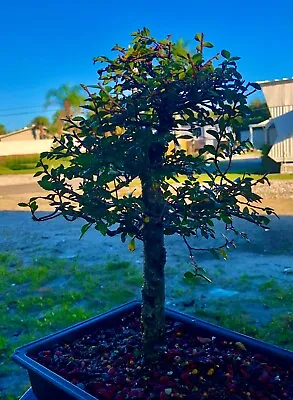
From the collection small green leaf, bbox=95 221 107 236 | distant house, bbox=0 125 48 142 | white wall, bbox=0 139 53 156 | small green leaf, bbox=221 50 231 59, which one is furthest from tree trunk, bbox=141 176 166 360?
distant house, bbox=0 125 48 142

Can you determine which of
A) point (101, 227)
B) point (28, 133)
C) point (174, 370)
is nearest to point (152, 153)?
point (101, 227)

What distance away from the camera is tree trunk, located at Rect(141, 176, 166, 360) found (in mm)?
1319

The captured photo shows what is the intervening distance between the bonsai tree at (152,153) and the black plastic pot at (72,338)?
232mm

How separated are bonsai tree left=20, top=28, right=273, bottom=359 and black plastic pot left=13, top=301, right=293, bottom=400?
0.23 metres

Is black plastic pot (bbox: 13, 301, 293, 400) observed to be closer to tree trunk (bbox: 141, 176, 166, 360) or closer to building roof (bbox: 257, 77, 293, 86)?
tree trunk (bbox: 141, 176, 166, 360)

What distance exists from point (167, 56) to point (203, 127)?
0.24m

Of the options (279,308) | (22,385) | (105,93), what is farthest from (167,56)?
(279,308)

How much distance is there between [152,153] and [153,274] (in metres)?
0.37

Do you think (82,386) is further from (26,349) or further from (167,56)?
(167,56)

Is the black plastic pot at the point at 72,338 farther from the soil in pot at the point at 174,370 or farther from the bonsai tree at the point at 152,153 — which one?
the bonsai tree at the point at 152,153

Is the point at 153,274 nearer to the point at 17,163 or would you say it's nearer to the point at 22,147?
the point at 17,163

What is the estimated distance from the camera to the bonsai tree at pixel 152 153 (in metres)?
1.19

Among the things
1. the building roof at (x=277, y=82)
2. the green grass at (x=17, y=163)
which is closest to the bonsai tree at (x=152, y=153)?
Result: the building roof at (x=277, y=82)

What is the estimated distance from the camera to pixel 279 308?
273 centimetres
